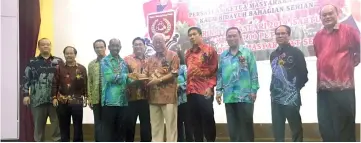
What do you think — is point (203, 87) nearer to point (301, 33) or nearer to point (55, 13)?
point (301, 33)

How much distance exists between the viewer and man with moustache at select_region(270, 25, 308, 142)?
3.21m

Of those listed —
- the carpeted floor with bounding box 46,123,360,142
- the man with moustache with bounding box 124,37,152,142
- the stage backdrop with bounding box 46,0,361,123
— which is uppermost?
the stage backdrop with bounding box 46,0,361,123

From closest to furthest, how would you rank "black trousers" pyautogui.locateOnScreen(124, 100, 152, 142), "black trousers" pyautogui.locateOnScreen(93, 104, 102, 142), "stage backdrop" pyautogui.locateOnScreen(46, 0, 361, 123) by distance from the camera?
1. "stage backdrop" pyautogui.locateOnScreen(46, 0, 361, 123)
2. "black trousers" pyautogui.locateOnScreen(124, 100, 152, 142)
3. "black trousers" pyautogui.locateOnScreen(93, 104, 102, 142)

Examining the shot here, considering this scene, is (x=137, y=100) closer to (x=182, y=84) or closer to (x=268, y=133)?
(x=182, y=84)

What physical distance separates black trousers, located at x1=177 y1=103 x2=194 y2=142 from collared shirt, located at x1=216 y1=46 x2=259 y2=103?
0.87 ft

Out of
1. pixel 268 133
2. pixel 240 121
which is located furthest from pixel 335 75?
pixel 240 121

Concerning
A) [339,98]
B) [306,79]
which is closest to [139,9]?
[306,79]

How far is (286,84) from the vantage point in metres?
3.25

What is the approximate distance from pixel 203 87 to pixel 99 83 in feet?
2.51

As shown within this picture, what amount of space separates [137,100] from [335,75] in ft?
4.33

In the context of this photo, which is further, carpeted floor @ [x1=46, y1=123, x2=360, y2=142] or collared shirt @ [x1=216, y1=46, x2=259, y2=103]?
collared shirt @ [x1=216, y1=46, x2=259, y2=103]

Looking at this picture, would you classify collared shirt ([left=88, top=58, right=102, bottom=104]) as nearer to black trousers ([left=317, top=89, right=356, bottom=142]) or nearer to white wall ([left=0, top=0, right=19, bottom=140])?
white wall ([left=0, top=0, right=19, bottom=140])

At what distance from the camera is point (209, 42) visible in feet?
11.2

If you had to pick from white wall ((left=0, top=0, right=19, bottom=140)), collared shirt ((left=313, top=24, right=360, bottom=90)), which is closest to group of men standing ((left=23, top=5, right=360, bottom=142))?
collared shirt ((left=313, top=24, right=360, bottom=90))
